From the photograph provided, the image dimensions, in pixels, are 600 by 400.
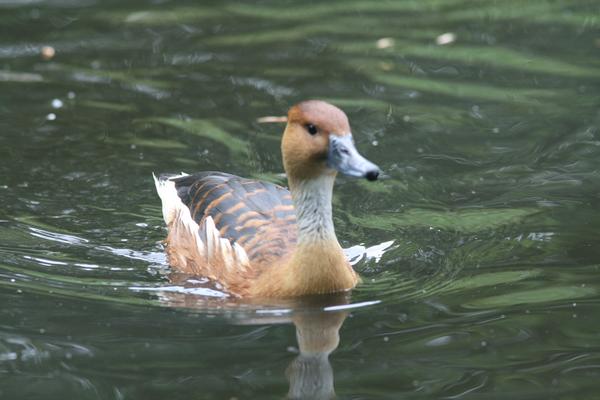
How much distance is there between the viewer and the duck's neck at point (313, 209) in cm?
889

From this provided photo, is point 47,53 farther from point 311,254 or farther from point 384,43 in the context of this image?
point 311,254

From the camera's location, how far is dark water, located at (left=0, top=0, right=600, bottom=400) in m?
7.66

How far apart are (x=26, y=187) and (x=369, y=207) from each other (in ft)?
10.9

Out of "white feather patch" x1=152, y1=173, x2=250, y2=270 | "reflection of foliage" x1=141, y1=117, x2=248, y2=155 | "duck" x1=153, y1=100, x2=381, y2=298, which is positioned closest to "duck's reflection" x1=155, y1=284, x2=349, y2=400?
"duck" x1=153, y1=100, x2=381, y2=298

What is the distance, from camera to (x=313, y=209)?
8.94 meters

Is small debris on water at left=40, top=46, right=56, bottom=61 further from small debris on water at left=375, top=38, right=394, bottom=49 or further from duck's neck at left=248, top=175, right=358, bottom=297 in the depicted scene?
duck's neck at left=248, top=175, right=358, bottom=297

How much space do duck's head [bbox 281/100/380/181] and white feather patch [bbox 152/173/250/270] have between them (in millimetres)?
956

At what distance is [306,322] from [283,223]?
129cm

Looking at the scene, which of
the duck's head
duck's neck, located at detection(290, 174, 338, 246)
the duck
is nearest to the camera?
the duck's head

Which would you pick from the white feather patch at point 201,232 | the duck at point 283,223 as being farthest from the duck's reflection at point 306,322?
the white feather patch at point 201,232

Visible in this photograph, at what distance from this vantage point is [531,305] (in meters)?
8.64

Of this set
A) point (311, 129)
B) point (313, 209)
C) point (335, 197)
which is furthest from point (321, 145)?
point (335, 197)

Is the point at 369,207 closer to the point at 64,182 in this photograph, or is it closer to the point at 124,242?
the point at 124,242

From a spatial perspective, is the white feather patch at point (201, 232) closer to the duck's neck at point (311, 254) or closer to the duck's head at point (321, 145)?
the duck's neck at point (311, 254)
